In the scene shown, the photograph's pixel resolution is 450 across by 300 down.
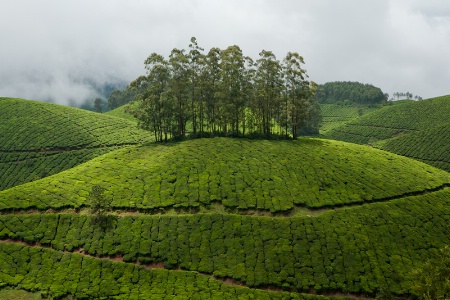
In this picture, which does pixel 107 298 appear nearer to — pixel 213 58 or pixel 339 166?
pixel 339 166

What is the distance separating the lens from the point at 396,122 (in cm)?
17325

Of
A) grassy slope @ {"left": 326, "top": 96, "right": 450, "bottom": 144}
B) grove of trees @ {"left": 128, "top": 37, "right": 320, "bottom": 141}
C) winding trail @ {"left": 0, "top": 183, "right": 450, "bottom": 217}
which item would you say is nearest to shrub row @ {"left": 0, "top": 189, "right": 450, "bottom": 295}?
A: winding trail @ {"left": 0, "top": 183, "right": 450, "bottom": 217}

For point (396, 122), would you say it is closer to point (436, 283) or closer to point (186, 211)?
point (186, 211)

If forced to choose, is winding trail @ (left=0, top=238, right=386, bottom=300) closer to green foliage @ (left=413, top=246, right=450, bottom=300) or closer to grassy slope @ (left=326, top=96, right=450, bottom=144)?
green foliage @ (left=413, top=246, right=450, bottom=300)

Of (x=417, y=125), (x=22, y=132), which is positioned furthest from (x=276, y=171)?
(x=417, y=125)

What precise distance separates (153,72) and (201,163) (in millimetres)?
27364

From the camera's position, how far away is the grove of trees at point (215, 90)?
8744 centimetres

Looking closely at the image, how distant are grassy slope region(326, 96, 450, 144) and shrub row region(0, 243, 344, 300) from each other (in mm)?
132418

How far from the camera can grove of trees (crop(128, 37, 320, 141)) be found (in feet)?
287

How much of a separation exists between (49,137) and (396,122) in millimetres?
147791

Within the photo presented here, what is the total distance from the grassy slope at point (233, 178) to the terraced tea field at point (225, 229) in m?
0.30

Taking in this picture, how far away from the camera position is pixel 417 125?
163 meters

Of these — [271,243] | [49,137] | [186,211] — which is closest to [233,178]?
[186,211]

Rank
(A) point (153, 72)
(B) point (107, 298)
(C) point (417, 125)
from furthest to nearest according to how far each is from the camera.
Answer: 1. (C) point (417, 125)
2. (A) point (153, 72)
3. (B) point (107, 298)
